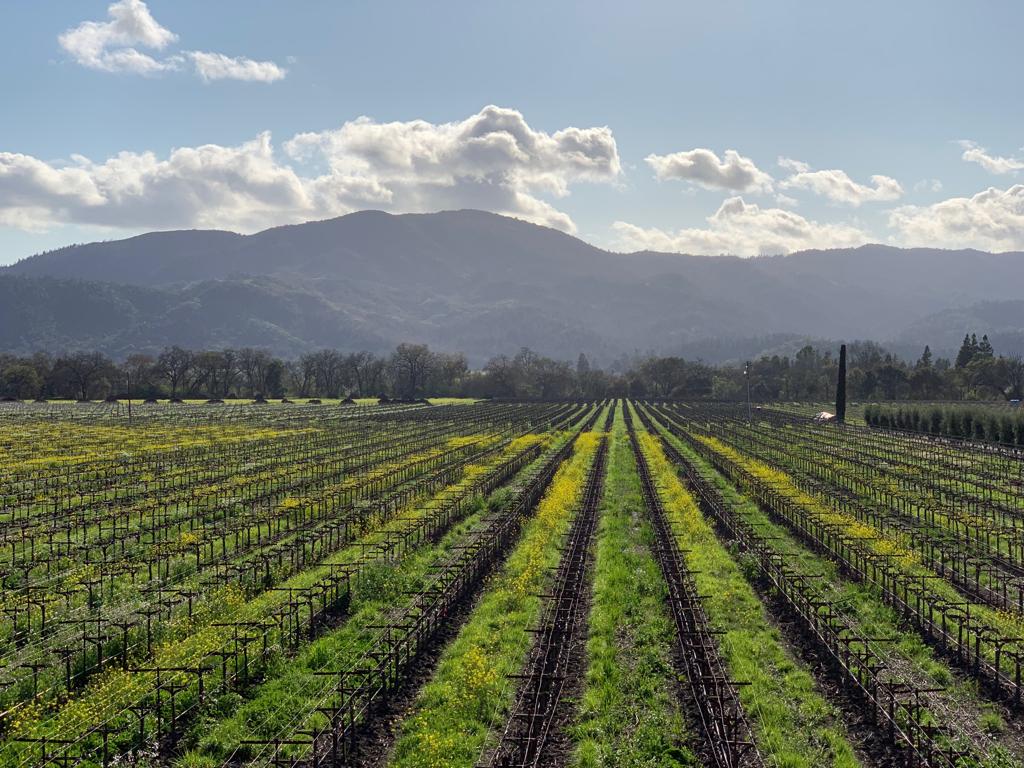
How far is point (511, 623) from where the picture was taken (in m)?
20.6

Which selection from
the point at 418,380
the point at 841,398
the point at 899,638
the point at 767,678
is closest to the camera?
the point at 767,678

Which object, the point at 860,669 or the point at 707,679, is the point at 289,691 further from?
the point at 860,669

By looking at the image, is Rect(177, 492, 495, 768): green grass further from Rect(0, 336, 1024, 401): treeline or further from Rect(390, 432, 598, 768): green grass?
Rect(0, 336, 1024, 401): treeline

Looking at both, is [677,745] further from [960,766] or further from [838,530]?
[838,530]

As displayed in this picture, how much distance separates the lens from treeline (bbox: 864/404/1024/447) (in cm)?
7162

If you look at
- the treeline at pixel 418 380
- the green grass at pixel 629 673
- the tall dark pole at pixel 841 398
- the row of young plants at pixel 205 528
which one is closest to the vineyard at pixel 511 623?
the green grass at pixel 629 673

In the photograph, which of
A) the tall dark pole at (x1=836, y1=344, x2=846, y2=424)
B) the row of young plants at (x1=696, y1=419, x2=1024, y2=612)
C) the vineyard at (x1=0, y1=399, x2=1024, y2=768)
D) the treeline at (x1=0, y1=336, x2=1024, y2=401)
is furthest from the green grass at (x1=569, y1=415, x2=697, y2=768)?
the treeline at (x1=0, y1=336, x2=1024, y2=401)

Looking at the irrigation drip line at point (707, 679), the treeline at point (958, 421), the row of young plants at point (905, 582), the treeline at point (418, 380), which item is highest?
the treeline at point (418, 380)

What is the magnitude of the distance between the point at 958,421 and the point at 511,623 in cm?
8037

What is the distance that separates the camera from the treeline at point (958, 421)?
71625 mm

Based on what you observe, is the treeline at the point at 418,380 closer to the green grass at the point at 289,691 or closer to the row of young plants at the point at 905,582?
the row of young plants at the point at 905,582

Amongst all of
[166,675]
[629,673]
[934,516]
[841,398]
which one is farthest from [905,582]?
[841,398]

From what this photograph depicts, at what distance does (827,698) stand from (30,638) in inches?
811

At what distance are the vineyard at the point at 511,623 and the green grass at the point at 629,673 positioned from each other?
7 cm
